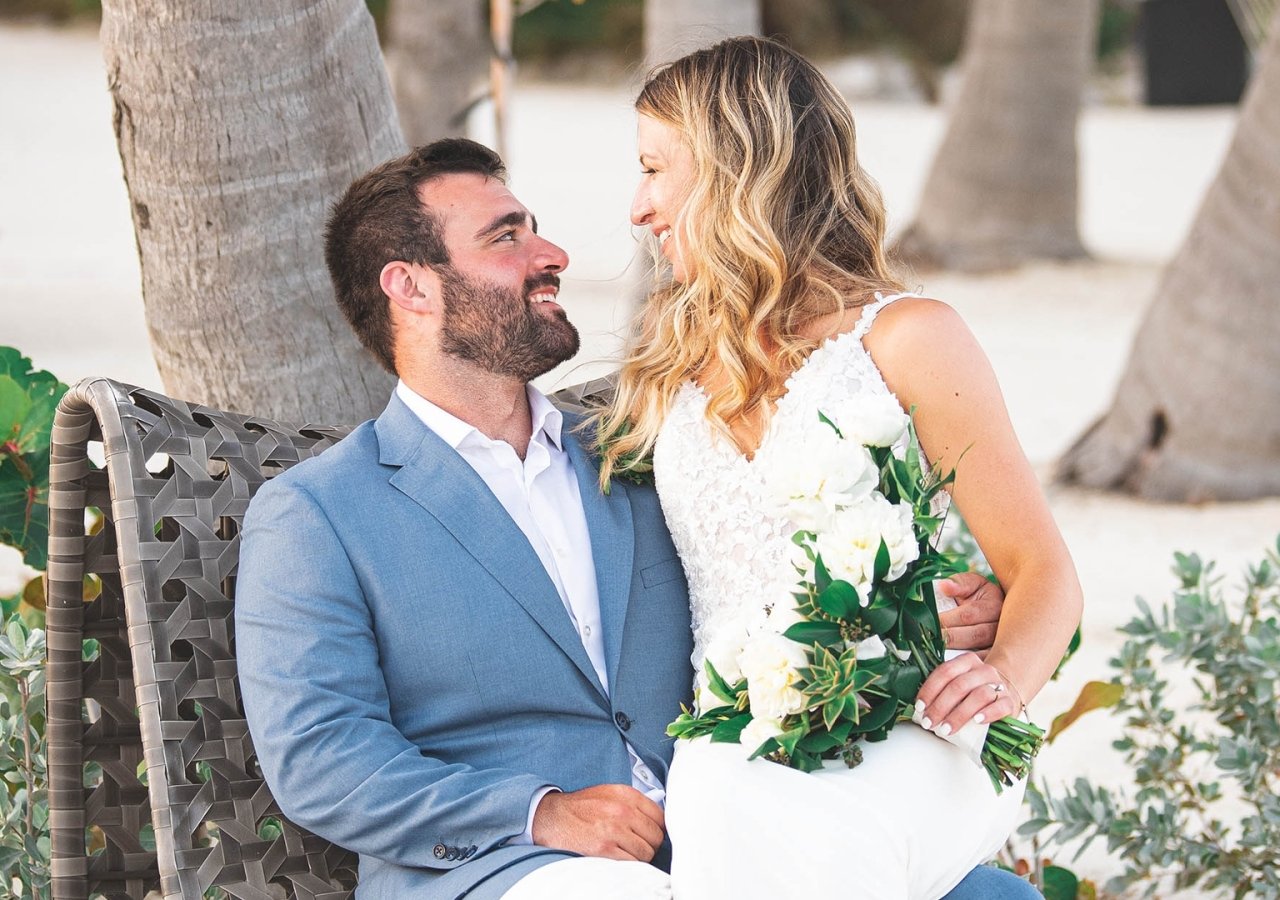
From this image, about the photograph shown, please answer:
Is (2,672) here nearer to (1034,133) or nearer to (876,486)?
(876,486)

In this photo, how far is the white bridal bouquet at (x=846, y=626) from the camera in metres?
2.14

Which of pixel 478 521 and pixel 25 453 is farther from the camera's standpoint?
pixel 25 453

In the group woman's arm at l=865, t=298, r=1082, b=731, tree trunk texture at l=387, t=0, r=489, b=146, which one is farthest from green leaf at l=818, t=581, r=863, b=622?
tree trunk texture at l=387, t=0, r=489, b=146

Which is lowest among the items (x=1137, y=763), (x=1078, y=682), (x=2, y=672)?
(x=1078, y=682)

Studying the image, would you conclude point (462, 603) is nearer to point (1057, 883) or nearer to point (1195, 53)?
point (1057, 883)

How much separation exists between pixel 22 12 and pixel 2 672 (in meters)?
29.8

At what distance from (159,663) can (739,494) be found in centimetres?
108

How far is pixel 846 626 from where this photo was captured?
2.18 metres

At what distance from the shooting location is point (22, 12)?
29.3 meters

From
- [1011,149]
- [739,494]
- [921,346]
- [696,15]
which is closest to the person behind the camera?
[921,346]

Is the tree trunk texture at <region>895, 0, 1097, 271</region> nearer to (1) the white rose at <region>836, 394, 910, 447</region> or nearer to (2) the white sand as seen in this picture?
(2) the white sand

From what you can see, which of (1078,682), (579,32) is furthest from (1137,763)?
(579,32)

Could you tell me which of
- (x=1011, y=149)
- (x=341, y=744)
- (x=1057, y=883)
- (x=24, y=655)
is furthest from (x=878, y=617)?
(x=1011, y=149)

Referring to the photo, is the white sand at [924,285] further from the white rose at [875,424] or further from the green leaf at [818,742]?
the green leaf at [818,742]
